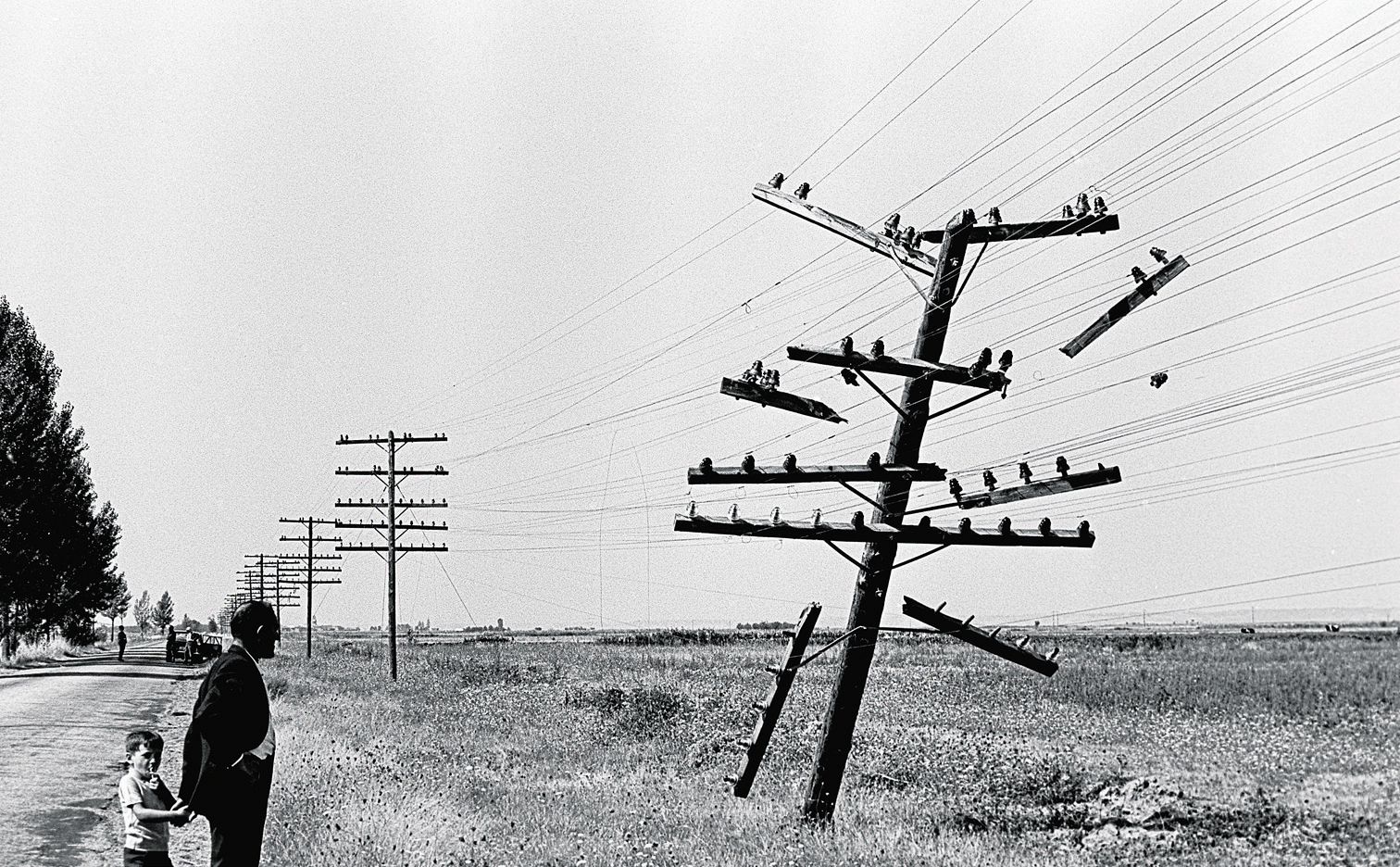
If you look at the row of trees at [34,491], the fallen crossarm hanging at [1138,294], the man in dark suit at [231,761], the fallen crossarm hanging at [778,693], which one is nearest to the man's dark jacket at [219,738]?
the man in dark suit at [231,761]

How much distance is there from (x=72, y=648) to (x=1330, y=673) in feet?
227

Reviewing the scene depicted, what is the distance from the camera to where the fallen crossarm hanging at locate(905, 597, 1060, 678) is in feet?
40.5

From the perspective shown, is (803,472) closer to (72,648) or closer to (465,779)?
(465,779)

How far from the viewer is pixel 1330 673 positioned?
37.3 metres

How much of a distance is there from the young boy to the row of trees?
1816 inches

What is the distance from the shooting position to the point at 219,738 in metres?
6.96

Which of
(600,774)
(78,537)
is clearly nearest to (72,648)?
(78,537)

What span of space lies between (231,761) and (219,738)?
0.16 metres

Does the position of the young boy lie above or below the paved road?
above

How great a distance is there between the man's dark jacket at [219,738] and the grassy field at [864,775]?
1.94m

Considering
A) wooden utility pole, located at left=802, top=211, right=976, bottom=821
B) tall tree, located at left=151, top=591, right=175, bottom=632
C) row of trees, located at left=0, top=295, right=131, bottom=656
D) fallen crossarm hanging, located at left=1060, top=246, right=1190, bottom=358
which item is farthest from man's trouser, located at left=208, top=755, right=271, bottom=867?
tall tree, located at left=151, top=591, right=175, bottom=632

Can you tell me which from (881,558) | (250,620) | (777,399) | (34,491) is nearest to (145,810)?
(250,620)

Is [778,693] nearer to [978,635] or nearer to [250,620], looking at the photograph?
[978,635]

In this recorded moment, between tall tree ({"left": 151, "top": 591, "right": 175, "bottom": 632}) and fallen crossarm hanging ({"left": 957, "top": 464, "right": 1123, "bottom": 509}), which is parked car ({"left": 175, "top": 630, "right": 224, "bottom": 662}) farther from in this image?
tall tree ({"left": 151, "top": 591, "right": 175, "bottom": 632})
